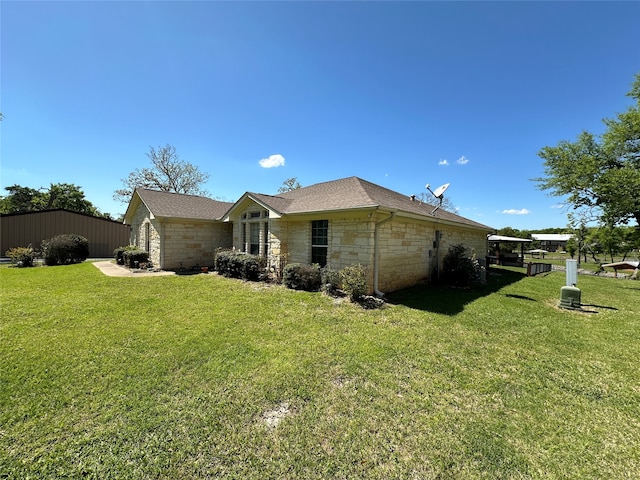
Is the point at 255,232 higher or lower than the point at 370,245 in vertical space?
higher

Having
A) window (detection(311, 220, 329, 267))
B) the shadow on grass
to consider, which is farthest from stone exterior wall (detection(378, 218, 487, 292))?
window (detection(311, 220, 329, 267))

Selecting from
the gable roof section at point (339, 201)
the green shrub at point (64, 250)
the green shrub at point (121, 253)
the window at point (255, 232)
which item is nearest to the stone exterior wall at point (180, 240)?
the green shrub at point (121, 253)

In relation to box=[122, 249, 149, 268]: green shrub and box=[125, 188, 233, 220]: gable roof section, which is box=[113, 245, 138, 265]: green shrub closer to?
box=[122, 249, 149, 268]: green shrub

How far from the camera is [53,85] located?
1035 centimetres

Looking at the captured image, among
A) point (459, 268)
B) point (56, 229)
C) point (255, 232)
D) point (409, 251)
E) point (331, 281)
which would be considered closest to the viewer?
point (331, 281)

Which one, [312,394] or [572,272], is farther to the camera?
[572,272]

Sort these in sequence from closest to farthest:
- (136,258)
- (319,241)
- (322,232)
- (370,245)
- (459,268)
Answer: (370,245) → (322,232) → (319,241) → (459,268) → (136,258)

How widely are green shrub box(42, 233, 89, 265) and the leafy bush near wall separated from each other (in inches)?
451

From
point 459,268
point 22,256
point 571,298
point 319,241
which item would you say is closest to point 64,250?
point 22,256

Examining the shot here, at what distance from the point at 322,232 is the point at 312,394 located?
6738 millimetres

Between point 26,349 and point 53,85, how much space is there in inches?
469

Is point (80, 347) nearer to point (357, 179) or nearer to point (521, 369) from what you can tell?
point (521, 369)

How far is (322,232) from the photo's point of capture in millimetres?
9570

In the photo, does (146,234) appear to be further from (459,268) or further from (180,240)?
(459,268)
